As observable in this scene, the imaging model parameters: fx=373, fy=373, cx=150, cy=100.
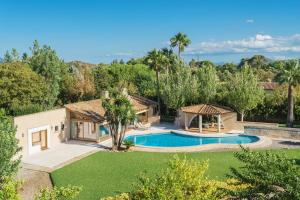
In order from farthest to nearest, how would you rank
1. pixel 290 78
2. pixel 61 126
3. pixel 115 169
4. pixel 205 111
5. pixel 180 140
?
pixel 205 111, pixel 290 78, pixel 180 140, pixel 61 126, pixel 115 169

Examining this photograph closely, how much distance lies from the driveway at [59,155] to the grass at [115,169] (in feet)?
3.69

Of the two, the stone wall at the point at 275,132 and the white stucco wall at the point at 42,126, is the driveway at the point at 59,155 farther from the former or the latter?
the stone wall at the point at 275,132

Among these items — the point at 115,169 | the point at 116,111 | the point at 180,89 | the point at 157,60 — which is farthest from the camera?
the point at 157,60

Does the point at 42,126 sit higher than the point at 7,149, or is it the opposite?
the point at 42,126

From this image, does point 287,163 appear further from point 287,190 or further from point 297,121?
point 297,121

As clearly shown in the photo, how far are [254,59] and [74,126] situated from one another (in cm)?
9914

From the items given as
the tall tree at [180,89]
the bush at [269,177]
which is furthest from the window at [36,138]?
the bush at [269,177]

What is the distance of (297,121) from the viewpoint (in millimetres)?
43438

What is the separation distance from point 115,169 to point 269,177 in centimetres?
1695

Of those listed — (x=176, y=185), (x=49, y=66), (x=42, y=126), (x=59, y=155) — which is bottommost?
(x=59, y=155)

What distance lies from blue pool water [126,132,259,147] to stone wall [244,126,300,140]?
28.9 inches

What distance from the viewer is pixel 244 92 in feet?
140

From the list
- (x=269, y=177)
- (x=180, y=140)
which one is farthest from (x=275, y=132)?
(x=269, y=177)

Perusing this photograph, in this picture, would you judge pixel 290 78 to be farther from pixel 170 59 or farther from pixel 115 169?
pixel 115 169
